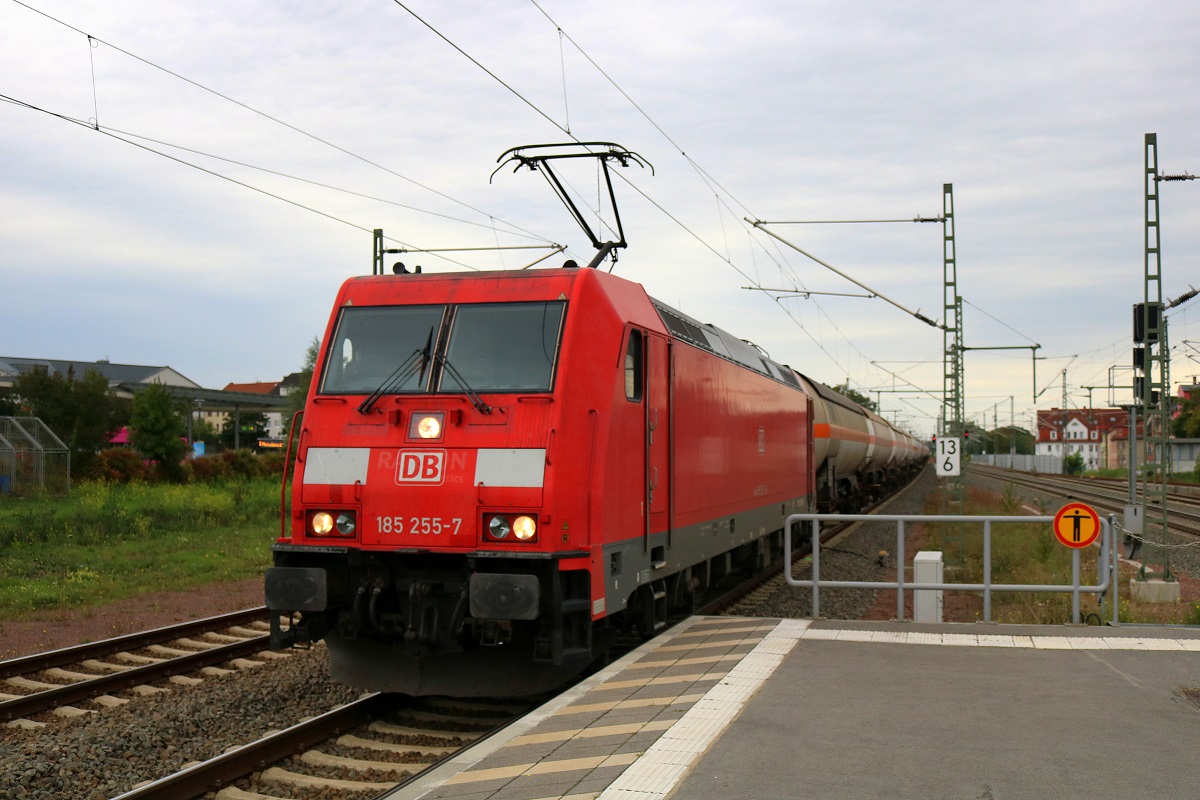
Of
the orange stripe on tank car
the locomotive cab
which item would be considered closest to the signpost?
the orange stripe on tank car

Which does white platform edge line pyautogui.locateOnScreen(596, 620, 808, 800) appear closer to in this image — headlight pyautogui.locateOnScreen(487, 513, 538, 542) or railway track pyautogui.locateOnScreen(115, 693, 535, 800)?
railway track pyautogui.locateOnScreen(115, 693, 535, 800)

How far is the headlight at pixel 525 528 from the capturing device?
7727mm

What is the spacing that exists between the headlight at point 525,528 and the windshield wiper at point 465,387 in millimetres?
914

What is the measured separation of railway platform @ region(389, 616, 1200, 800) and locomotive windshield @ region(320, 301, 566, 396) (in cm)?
235

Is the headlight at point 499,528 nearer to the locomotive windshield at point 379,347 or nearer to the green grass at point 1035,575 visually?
the locomotive windshield at point 379,347

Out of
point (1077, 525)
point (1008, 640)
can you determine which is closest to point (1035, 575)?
point (1077, 525)

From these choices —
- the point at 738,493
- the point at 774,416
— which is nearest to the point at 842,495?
the point at 774,416

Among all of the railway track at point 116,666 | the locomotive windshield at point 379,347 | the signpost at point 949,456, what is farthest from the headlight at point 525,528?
the signpost at point 949,456

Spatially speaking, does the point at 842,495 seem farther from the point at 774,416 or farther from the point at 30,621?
the point at 30,621

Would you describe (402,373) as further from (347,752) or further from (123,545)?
(123,545)

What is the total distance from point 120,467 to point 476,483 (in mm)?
32363

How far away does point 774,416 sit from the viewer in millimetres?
16234

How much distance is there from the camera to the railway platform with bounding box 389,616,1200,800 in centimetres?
512

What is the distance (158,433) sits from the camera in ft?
127
